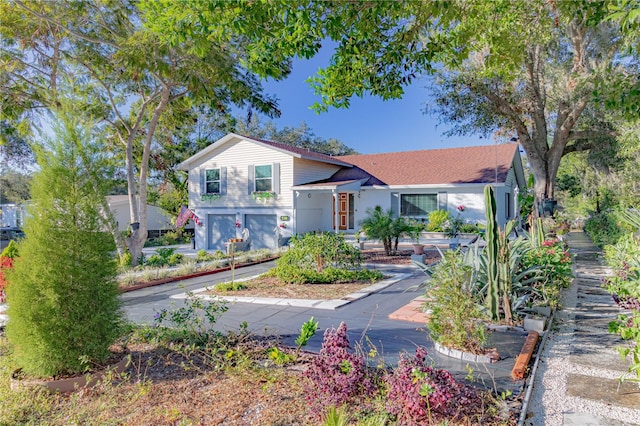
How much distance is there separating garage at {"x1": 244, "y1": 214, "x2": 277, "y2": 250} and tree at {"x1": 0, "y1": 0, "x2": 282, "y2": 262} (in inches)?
296

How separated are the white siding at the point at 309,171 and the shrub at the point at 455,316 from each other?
14783 millimetres

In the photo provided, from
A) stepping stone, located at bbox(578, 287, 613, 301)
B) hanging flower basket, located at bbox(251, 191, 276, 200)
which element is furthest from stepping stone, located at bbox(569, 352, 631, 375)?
hanging flower basket, located at bbox(251, 191, 276, 200)

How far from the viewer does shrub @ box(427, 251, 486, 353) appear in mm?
4207

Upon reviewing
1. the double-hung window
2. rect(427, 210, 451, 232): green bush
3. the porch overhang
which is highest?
the double-hung window

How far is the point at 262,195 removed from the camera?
1931 centimetres

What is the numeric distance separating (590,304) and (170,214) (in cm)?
2491

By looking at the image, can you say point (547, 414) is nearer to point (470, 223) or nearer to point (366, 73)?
point (366, 73)

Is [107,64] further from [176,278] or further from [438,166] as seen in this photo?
[438,166]

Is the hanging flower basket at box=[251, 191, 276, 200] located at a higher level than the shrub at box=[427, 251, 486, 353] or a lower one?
higher

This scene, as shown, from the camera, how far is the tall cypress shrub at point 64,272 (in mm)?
3789

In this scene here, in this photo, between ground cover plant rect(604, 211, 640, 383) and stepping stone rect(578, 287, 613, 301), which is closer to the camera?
ground cover plant rect(604, 211, 640, 383)

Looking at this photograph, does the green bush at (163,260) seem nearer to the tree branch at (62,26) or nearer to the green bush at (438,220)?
the tree branch at (62,26)

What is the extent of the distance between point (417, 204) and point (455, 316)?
53.9 ft

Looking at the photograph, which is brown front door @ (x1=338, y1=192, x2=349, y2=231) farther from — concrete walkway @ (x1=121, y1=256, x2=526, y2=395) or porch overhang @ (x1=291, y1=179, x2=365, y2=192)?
concrete walkway @ (x1=121, y1=256, x2=526, y2=395)
